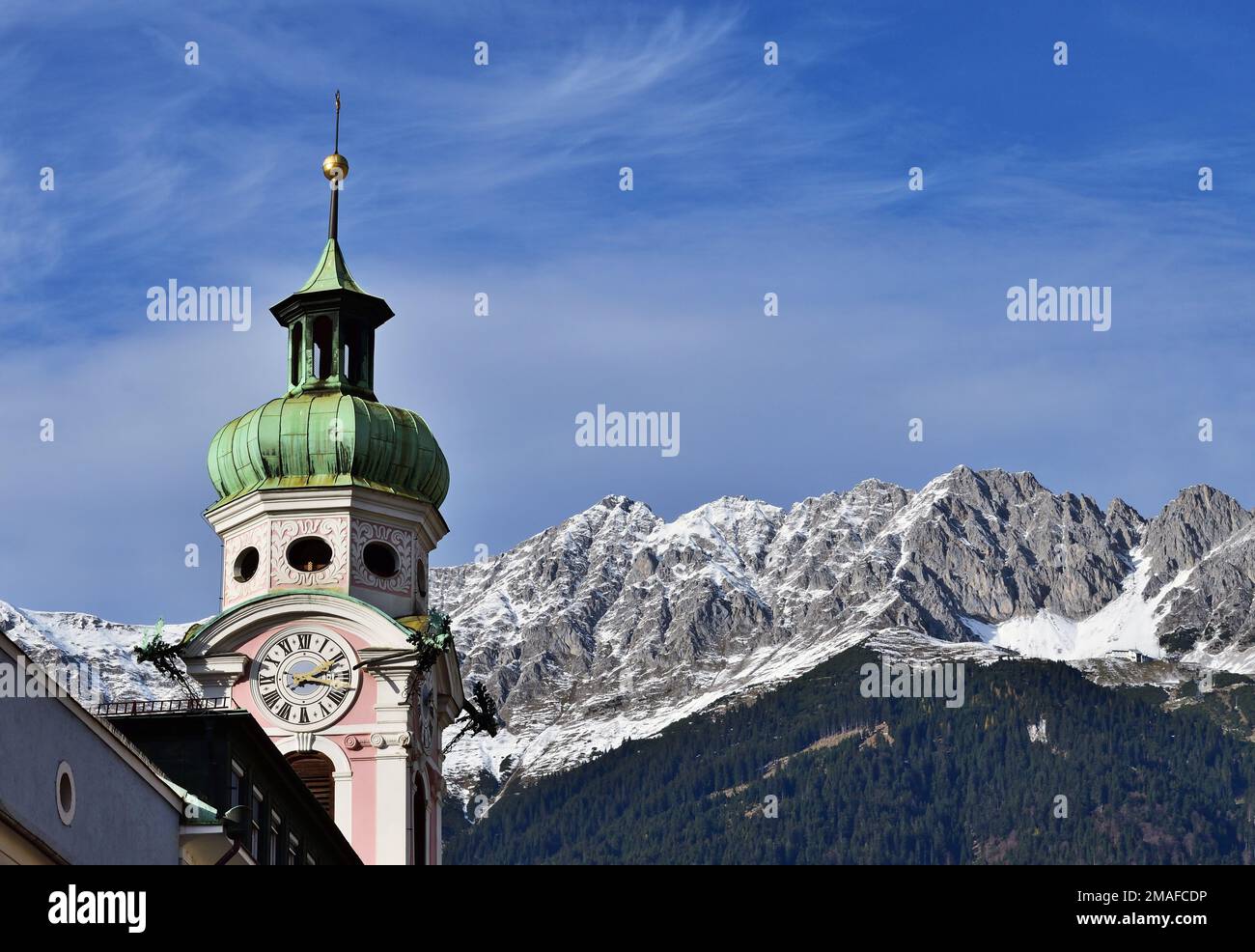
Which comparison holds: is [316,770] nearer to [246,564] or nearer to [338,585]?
[338,585]

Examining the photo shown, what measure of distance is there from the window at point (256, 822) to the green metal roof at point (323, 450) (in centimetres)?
2214

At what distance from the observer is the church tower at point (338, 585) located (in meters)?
68.9

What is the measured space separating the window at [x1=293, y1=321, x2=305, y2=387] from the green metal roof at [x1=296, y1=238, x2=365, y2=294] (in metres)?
1.23

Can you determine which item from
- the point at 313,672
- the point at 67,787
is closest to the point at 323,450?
the point at 313,672

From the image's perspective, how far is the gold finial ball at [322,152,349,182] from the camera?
8162 cm

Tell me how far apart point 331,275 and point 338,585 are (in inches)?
478

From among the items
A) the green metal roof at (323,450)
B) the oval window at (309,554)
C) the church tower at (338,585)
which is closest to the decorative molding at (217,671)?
the church tower at (338,585)

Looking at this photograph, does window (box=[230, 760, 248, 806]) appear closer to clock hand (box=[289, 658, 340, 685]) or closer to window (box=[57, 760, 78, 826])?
window (box=[57, 760, 78, 826])

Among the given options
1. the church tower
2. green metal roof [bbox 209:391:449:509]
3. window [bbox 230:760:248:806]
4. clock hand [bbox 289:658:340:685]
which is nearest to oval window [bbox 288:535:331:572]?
the church tower

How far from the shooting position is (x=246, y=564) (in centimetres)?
7238

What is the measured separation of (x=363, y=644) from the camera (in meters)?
69.8

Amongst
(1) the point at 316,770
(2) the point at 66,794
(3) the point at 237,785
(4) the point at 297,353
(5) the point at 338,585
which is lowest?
(2) the point at 66,794
